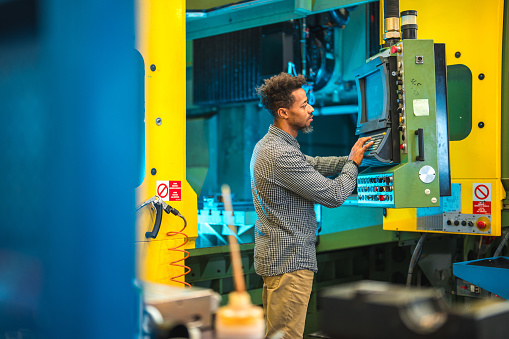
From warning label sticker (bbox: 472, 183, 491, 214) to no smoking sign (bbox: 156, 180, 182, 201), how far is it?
1.92m

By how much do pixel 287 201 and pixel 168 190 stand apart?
70cm

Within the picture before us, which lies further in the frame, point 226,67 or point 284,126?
point 226,67

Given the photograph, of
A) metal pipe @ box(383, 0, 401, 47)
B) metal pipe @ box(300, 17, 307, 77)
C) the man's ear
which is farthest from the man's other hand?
metal pipe @ box(300, 17, 307, 77)

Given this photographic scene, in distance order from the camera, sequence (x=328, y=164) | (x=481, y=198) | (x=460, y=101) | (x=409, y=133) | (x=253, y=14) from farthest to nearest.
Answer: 1. (x=253, y=14)
2. (x=460, y=101)
3. (x=481, y=198)
4. (x=328, y=164)
5. (x=409, y=133)

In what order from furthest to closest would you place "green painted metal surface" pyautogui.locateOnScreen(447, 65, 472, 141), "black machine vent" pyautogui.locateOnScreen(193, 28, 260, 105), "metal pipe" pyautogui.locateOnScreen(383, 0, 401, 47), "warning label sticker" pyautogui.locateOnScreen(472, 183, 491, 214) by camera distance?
"black machine vent" pyautogui.locateOnScreen(193, 28, 260, 105), "green painted metal surface" pyautogui.locateOnScreen(447, 65, 472, 141), "warning label sticker" pyautogui.locateOnScreen(472, 183, 491, 214), "metal pipe" pyautogui.locateOnScreen(383, 0, 401, 47)

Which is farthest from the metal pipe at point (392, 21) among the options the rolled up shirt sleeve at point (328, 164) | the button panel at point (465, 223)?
the button panel at point (465, 223)

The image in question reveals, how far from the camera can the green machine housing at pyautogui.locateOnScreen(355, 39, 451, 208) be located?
9.45 feet

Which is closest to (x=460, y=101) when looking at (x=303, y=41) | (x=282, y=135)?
(x=282, y=135)

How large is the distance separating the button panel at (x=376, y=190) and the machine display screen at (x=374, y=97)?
0.33m

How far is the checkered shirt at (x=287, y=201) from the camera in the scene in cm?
279

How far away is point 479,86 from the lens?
3.61 metres

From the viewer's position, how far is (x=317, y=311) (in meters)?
5.01

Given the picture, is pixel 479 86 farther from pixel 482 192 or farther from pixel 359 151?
pixel 359 151

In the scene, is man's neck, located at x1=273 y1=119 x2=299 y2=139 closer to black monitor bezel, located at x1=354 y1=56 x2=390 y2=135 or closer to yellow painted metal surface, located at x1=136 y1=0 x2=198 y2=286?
black monitor bezel, located at x1=354 y1=56 x2=390 y2=135
